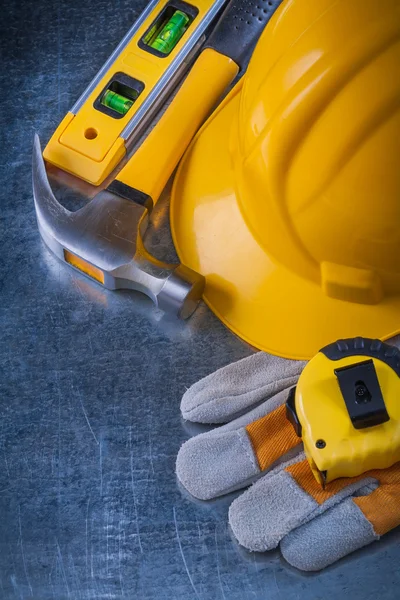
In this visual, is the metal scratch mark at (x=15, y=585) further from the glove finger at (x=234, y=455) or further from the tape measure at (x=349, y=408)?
the tape measure at (x=349, y=408)

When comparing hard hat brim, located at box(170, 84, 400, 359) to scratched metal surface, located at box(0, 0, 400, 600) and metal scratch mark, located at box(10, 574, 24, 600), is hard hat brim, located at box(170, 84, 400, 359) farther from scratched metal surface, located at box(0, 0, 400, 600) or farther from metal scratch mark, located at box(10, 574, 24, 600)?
metal scratch mark, located at box(10, 574, 24, 600)

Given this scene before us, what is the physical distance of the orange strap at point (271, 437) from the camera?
109 cm

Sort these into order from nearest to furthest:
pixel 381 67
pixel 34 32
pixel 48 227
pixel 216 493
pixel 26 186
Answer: pixel 381 67, pixel 216 493, pixel 48 227, pixel 26 186, pixel 34 32

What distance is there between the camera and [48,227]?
3.93 ft

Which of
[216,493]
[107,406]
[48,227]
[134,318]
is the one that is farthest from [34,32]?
[216,493]

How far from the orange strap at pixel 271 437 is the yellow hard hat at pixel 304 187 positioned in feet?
0.28

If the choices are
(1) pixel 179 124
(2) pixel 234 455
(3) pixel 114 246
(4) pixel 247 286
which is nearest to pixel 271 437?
(2) pixel 234 455

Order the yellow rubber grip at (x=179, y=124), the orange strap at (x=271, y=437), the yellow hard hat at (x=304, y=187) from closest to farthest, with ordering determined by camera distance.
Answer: the yellow hard hat at (x=304, y=187)
the orange strap at (x=271, y=437)
the yellow rubber grip at (x=179, y=124)

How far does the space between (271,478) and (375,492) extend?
4.3 inches

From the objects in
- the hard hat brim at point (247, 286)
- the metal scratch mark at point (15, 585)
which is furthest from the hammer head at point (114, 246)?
the metal scratch mark at point (15, 585)

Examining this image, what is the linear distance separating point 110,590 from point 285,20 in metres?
0.62

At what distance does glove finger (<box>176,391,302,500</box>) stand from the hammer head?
164 millimetres

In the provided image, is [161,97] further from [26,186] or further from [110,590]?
[110,590]

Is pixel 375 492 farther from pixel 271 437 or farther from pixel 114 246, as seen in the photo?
pixel 114 246
